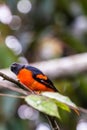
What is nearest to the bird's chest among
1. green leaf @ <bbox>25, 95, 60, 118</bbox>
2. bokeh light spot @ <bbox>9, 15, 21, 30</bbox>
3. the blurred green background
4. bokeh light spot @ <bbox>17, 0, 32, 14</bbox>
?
green leaf @ <bbox>25, 95, 60, 118</bbox>

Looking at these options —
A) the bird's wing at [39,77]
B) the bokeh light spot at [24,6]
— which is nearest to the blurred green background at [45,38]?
the bokeh light spot at [24,6]

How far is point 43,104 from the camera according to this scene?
24.0 inches

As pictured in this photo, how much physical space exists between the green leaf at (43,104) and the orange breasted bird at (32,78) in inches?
6.6

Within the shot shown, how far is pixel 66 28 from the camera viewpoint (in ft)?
10.4

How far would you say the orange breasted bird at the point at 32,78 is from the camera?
0.82 meters

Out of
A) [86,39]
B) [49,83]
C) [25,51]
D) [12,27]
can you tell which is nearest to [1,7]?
[12,27]

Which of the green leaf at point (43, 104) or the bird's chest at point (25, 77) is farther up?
the bird's chest at point (25, 77)

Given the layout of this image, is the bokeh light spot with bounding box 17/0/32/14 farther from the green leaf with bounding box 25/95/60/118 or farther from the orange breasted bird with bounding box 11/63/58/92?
the green leaf with bounding box 25/95/60/118

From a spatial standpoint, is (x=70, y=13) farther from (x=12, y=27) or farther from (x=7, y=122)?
(x=7, y=122)

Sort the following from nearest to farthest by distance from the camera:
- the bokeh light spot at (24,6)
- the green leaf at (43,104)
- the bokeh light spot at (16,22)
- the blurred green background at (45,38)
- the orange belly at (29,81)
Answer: the green leaf at (43,104) → the orange belly at (29,81) → the blurred green background at (45,38) → the bokeh light spot at (24,6) → the bokeh light spot at (16,22)

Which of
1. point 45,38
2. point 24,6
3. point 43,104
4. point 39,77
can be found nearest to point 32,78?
point 39,77

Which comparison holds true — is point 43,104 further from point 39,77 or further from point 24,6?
point 24,6

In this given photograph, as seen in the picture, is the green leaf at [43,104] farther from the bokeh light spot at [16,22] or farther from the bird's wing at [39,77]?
the bokeh light spot at [16,22]

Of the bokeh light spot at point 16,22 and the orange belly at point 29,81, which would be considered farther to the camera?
the bokeh light spot at point 16,22
